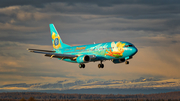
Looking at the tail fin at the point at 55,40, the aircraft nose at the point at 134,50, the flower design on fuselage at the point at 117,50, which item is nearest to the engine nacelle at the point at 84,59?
the flower design on fuselage at the point at 117,50

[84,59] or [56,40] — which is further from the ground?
[56,40]

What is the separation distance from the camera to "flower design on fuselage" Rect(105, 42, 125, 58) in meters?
79.3

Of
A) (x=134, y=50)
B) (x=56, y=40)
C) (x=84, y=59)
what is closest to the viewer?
(x=134, y=50)

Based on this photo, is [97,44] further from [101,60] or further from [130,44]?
[130,44]

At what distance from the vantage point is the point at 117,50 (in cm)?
8000

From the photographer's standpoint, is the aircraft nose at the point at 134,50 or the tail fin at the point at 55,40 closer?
the aircraft nose at the point at 134,50

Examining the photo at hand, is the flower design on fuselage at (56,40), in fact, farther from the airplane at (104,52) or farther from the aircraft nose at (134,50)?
the aircraft nose at (134,50)

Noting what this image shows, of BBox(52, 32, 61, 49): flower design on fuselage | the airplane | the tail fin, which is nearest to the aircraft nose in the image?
the airplane

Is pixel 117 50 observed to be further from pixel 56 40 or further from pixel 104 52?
pixel 56 40

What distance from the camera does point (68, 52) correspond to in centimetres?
10262

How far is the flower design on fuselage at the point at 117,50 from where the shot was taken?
7931cm

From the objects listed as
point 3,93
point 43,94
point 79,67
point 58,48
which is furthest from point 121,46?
point 3,93

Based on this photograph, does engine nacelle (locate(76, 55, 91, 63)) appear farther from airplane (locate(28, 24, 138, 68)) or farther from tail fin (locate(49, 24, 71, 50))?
tail fin (locate(49, 24, 71, 50))

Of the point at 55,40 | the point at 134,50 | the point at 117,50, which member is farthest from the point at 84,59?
the point at 55,40
